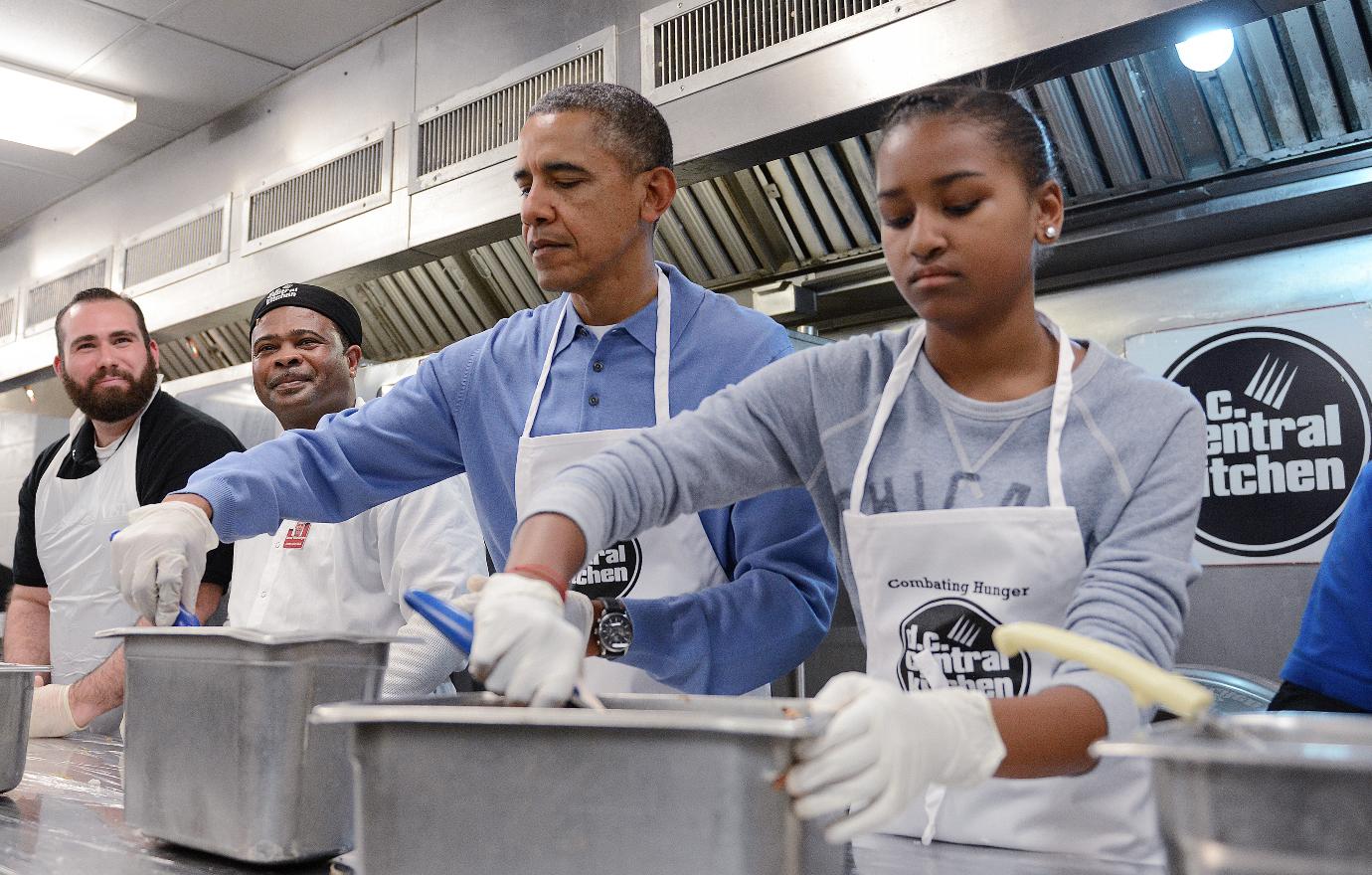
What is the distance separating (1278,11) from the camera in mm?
1751

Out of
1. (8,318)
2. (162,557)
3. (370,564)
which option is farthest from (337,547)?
(8,318)

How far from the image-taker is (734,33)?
94.4 inches

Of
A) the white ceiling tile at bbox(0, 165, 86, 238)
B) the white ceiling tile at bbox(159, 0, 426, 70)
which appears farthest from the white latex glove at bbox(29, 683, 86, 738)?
the white ceiling tile at bbox(0, 165, 86, 238)

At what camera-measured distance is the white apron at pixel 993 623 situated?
107cm

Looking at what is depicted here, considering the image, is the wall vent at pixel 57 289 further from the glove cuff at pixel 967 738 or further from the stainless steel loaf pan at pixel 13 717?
the glove cuff at pixel 967 738

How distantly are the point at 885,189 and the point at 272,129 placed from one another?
122 inches

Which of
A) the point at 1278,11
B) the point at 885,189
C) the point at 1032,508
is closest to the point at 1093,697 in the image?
the point at 1032,508

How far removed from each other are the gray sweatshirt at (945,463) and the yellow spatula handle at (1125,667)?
22 centimetres

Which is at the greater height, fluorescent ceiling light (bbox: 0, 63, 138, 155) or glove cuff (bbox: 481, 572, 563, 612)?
fluorescent ceiling light (bbox: 0, 63, 138, 155)

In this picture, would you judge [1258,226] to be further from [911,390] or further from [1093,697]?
[1093,697]

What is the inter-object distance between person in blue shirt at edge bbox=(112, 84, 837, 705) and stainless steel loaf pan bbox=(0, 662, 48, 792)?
24 cm

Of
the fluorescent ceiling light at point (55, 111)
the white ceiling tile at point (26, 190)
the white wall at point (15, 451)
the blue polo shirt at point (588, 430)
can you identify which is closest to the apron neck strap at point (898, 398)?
the blue polo shirt at point (588, 430)

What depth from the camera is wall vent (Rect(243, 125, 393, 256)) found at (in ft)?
10.6

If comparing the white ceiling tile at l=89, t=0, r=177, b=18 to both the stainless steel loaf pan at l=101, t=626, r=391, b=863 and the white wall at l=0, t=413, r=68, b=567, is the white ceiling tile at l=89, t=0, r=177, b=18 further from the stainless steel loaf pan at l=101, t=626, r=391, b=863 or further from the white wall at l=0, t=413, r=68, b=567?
the stainless steel loaf pan at l=101, t=626, r=391, b=863
